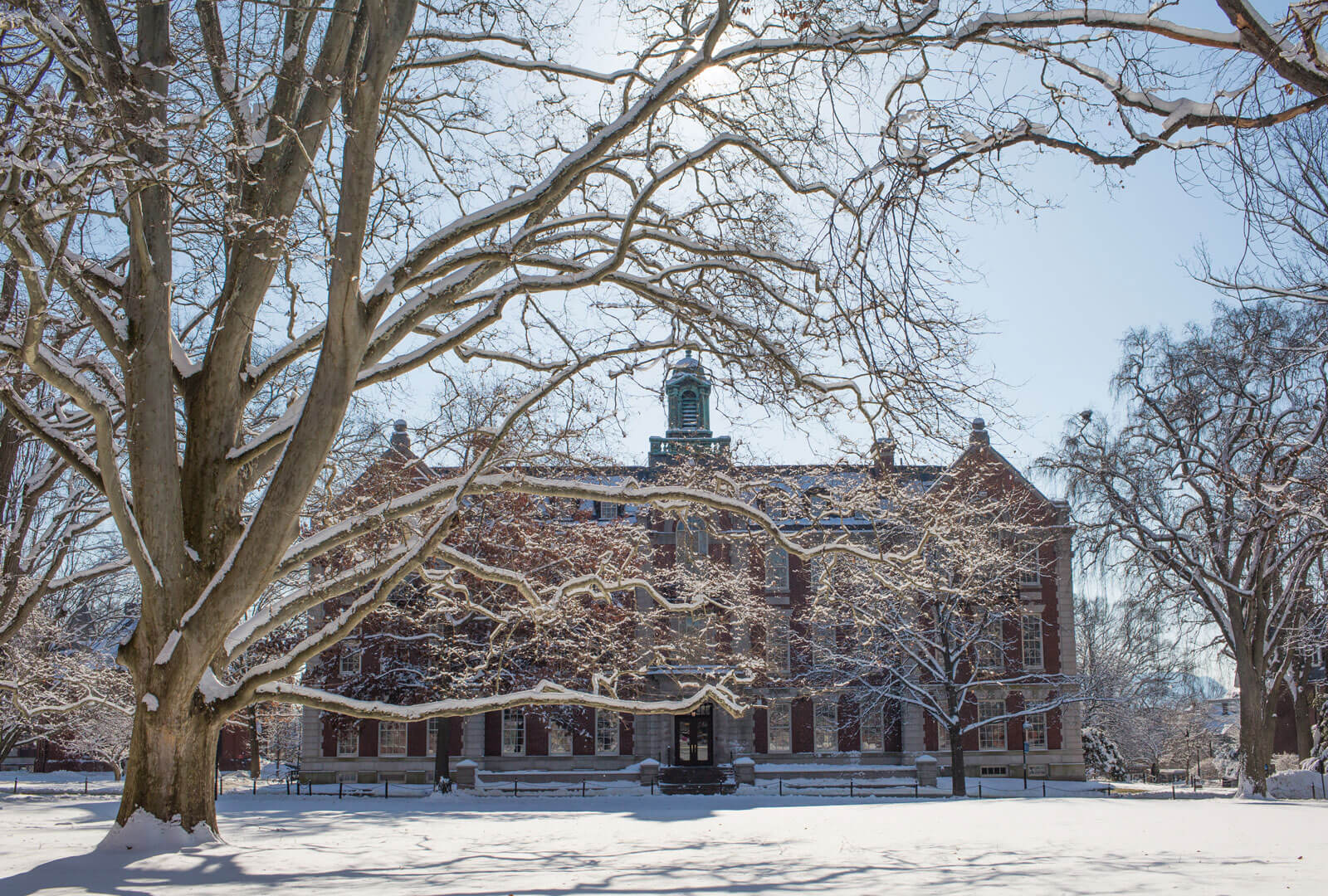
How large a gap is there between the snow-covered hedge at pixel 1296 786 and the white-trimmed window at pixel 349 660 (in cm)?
2797

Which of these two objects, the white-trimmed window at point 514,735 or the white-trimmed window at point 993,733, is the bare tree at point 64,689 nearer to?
the white-trimmed window at point 514,735

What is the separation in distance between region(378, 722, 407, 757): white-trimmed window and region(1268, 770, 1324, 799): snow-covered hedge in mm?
29565

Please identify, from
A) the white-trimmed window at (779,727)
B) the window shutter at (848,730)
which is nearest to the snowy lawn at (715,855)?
the window shutter at (848,730)

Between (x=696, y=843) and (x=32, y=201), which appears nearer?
(x=32, y=201)

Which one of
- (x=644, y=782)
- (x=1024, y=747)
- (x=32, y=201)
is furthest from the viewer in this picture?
(x=1024, y=747)

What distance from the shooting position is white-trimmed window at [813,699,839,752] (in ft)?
129

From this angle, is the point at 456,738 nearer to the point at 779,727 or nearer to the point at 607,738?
the point at 607,738

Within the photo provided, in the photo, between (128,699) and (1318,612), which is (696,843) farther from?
(1318,612)

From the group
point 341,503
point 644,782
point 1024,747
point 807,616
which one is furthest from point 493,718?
point 341,503

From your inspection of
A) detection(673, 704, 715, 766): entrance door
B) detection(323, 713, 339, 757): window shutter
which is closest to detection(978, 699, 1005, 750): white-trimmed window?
detection(673, 704, 715, 766): entrance door

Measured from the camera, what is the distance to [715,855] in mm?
9047

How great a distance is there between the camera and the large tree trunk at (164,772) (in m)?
8.75

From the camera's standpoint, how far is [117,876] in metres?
7.12

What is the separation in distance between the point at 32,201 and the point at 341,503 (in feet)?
29.0
